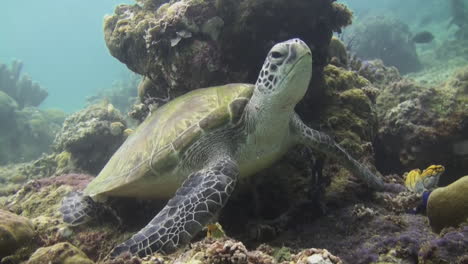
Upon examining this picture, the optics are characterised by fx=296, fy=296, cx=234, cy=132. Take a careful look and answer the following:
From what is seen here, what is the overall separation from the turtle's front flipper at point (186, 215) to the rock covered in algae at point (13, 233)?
967mm

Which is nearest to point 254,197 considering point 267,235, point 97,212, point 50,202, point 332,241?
point 267,235

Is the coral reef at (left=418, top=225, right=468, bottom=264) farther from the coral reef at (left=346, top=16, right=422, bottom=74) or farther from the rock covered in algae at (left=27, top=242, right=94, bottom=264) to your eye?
the coral reef at (left=346, top=16, right=422, bottom=74)

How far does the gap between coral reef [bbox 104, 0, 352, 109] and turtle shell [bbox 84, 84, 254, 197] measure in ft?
2.76

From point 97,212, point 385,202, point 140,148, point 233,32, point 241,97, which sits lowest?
point 385,202

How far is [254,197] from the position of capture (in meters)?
3.86

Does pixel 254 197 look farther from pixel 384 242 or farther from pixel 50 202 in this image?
pixel 50 202

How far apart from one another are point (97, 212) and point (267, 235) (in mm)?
2347

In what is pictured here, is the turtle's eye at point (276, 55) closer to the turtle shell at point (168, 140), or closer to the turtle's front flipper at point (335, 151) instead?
the turtle shell at point (168, 140)

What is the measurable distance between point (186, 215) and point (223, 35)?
3.19 m

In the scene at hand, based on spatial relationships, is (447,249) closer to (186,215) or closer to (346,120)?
(186,215)

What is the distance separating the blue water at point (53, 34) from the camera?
140250 millimetres

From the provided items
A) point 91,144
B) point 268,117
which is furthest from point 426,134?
point 91,144

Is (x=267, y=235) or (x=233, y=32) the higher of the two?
(x=233, y=32)

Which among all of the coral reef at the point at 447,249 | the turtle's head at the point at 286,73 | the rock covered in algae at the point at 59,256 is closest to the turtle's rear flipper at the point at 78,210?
the rock covered in algae at the point at 59,256
